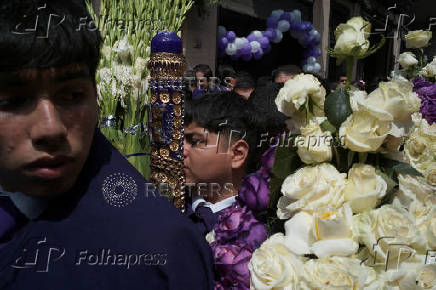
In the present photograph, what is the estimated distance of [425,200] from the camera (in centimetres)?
86

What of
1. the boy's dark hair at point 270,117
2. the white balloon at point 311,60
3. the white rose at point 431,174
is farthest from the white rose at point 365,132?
the white balloon at point 311,60

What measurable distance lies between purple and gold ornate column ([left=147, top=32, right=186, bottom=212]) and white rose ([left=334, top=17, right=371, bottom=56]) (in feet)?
1.64

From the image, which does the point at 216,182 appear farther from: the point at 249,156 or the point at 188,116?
the point at 188,116

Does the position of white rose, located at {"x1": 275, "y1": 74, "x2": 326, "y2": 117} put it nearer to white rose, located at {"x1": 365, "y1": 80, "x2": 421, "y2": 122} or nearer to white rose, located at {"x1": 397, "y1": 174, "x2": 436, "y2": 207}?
white rose, located at {"x1": 365, "y1": 80, "x2": 421, "y2": 122}

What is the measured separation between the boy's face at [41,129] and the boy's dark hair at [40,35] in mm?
19

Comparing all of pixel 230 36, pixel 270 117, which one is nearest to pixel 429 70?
pixel 270 117

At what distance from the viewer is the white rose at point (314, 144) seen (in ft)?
2.66

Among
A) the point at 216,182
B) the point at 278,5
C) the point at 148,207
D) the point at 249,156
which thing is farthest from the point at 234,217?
the point at 278,5

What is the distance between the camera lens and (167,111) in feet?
3.94

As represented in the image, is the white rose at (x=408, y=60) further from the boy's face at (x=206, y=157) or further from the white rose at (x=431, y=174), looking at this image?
the boy's face at (x=206, y=157)

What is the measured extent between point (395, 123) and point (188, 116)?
954 millimetres

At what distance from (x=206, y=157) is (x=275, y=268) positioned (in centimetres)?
81

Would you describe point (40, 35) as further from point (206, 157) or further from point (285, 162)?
point (206, 157)

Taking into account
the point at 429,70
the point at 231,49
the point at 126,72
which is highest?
the point at 231,49
